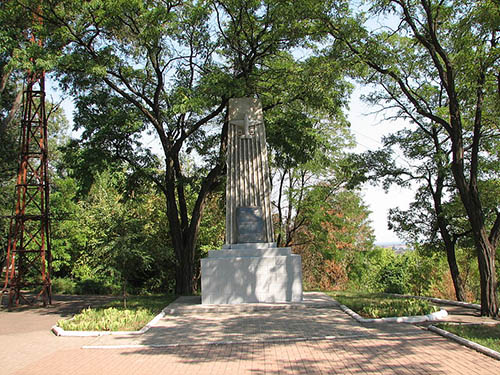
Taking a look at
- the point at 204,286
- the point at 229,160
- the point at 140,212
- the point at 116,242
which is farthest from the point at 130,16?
the point at 140,212

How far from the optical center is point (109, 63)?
13.8m

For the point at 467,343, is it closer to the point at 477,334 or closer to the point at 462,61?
the point at 477,334

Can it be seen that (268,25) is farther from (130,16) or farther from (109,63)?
(109,63)

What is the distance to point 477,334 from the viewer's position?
7836 mm

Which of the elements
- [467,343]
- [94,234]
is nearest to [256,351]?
[467,343]

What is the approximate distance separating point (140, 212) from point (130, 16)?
472 inches

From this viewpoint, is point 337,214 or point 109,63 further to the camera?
point 337,214

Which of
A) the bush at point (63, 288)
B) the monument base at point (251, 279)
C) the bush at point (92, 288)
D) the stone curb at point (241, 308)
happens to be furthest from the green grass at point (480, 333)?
the bush at point (63, 288)

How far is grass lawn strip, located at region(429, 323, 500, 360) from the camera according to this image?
6832 mm

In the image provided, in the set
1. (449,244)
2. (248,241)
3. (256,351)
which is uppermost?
(248,241)

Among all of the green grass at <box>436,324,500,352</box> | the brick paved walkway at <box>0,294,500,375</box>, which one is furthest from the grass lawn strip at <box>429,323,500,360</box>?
the brick paved walkway at <box>0,294,500,375</box>

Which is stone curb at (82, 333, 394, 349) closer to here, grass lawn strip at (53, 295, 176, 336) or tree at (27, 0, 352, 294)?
grass lawn strip at (53, 295, 176, 336)

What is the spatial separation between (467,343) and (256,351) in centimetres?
356

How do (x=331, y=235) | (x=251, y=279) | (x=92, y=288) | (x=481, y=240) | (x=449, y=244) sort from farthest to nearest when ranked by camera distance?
(x=331, y=235)
(x=92, y=288)
(x=449, y=244)
(x=251, y=279)
(x=481, y=240)
